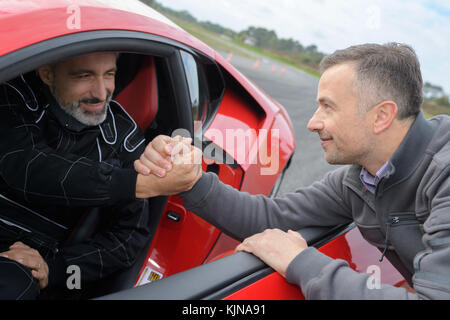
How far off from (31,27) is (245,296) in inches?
35.6

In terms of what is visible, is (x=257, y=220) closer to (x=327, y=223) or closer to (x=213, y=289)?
(x=327, y=223)

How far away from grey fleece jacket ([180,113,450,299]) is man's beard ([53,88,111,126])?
0.51 meters

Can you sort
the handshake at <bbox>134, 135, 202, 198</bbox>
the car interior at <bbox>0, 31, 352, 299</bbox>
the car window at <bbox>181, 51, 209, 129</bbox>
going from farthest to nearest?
the car window at <bbox>181, 51, 209, 129</bbox>, the handshake at <bbox>134, 135, 202, 198</bbox>, the car interior at <bbox>0, 31, 352, 299</bbox>

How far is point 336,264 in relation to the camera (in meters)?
1.05

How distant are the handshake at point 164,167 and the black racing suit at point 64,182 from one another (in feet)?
0.19

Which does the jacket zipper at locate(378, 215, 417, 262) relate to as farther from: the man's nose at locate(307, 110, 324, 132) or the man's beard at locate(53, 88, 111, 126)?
the man's beard at locate(53, 88, 111, 126)

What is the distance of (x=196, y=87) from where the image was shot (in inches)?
76.4

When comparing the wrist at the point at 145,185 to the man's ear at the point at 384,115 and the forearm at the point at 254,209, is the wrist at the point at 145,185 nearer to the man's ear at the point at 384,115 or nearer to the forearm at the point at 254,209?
the forearm at the point at 254,209

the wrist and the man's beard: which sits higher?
the man's beard

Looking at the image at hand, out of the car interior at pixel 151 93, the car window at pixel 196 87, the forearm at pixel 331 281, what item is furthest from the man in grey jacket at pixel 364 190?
the car window at pixel 196 87

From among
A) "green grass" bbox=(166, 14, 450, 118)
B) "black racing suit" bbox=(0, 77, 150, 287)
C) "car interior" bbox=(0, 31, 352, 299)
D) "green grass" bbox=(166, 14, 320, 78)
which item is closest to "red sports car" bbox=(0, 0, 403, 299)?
"car interior" bbox=(0, 31, 352, 299)

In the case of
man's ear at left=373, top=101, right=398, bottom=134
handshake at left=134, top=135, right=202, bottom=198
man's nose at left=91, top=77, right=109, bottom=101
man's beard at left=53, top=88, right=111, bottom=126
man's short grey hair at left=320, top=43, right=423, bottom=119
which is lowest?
handshake at left=134, top=135, right=202, bottom=198

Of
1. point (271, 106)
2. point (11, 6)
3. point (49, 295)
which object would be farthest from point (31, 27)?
point (271, 106)

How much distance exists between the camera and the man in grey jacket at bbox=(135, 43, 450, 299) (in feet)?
3.48
